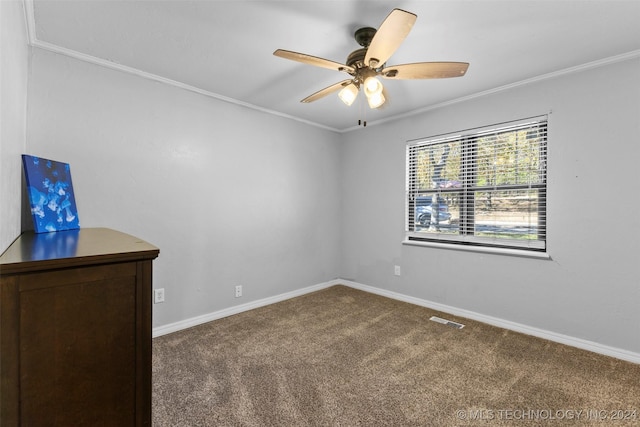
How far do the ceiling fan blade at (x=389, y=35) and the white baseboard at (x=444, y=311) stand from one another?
8.59 ft

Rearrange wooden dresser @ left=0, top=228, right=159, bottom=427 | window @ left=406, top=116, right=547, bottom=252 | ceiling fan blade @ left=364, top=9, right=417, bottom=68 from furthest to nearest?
1. window @ left=406, top=116, right=547, bottom=252
2. ceiling fan blade @ left=364, top=9, right=417, bottom=68
3. wooden dresser @ left=0, top=228, right=159, bottom=427

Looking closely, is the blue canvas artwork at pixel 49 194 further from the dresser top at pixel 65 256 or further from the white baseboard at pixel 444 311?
the white baseboard at pixel 444 311

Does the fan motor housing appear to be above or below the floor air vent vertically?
above

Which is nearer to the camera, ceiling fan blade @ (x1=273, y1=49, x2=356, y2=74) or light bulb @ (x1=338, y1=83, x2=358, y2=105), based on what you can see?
ceiling fan blade @ (x1=273, y1=49, x2=356, y2=74)

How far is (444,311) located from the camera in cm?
325

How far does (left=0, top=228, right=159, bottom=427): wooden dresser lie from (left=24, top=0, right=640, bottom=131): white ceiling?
5.08ft

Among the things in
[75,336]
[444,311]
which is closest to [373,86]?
[75,336]

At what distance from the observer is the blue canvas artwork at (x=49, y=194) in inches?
66.6

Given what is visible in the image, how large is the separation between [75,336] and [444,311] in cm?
325

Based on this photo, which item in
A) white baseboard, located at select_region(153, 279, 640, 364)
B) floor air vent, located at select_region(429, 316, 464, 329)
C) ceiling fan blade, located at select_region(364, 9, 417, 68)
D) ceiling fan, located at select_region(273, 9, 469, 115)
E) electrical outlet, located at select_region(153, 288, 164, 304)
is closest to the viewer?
ceiling fan blade, located at select_region(364, 9, 417, 68)

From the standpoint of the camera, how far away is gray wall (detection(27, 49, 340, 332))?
7.35ft

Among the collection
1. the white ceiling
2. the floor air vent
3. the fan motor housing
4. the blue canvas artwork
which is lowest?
the floor air vent

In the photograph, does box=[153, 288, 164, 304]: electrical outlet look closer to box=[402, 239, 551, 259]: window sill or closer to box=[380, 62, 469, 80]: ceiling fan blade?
box=[380, 62, 469, 80]: ceiling fan blade

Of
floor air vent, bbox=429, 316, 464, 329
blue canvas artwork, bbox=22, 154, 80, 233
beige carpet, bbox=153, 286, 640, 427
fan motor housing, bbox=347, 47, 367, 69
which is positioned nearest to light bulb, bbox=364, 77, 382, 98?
fan motor housing, bbox=347, 47, 367, 69
